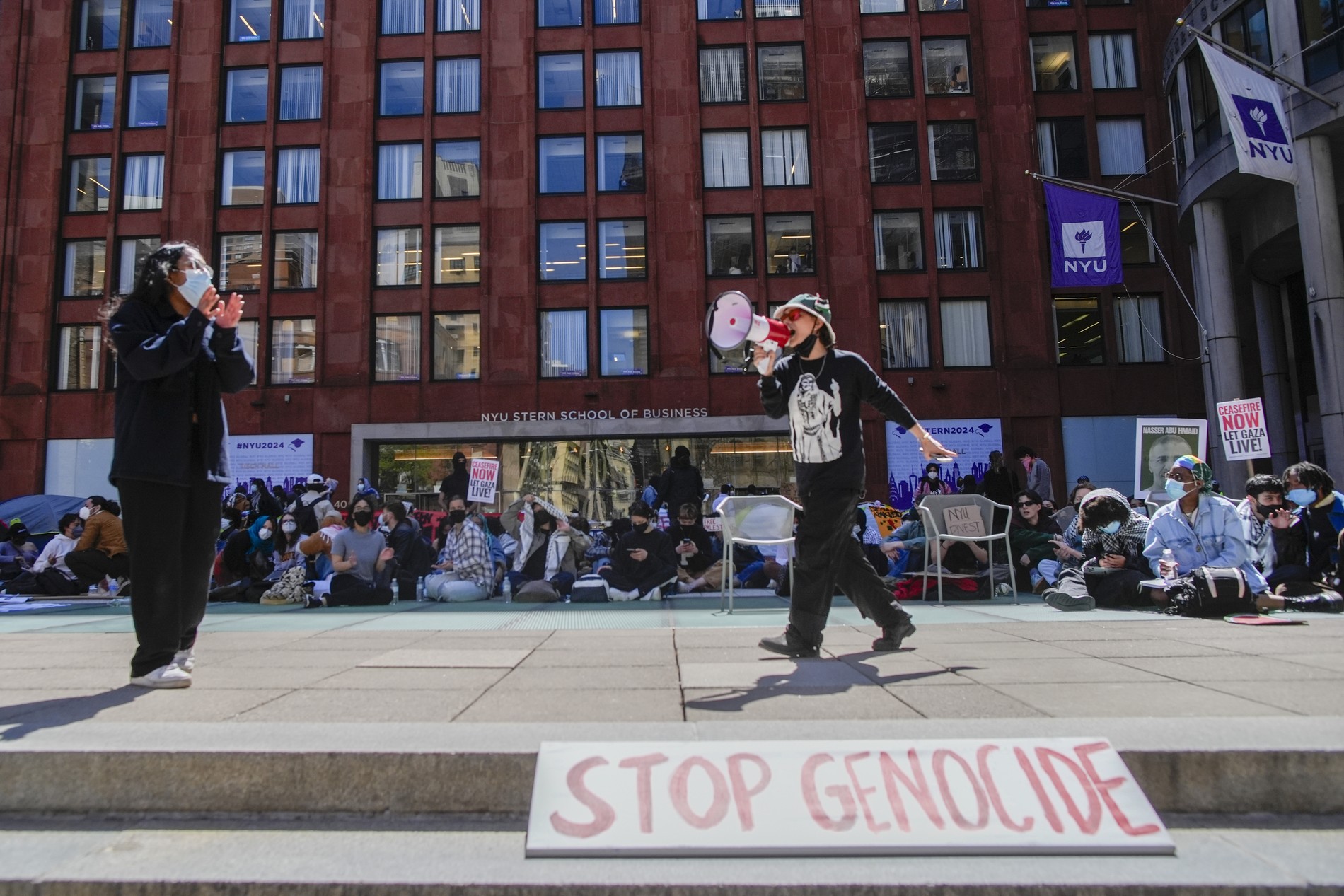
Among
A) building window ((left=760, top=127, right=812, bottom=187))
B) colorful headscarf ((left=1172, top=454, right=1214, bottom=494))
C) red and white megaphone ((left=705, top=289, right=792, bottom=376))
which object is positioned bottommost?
colorful headscarf ((left=1172, top=454, right=1214, bottom=494))

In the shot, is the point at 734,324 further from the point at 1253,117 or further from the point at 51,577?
the point at 1253,117

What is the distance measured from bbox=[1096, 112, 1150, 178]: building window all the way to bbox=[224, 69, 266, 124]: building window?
25.1 m

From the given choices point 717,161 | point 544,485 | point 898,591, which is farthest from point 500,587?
point 717,161

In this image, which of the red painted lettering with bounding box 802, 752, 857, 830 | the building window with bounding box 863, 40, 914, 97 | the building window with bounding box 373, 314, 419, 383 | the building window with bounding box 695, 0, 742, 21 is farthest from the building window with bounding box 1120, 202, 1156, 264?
the red painted lettering with bounding box 802, 752, 857, 830

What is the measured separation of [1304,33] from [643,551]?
17.3 meters

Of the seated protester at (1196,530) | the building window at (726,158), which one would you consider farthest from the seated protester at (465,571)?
the building window at (726,158)

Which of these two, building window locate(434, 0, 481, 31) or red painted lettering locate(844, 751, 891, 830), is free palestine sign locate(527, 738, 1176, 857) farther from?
building window locate(434, 0, 481, 31)

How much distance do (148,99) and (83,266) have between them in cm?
554

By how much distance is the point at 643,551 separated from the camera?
37.3 ft

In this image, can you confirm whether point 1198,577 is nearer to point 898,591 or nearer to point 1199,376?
point 898,591

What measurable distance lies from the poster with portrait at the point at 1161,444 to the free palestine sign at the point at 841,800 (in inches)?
457

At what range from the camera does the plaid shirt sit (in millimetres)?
11664

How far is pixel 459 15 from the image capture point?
88.4 feet

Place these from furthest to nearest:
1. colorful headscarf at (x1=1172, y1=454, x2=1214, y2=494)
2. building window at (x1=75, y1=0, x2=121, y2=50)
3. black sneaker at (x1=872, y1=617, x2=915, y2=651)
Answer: building window at (x1=75, y1=0, x2=121, y2=50), colorful headscarf at (x1=1172, y1=454, x2=1214, y2=494), black sneaker at (x1=872, y1=617, x2=915, y2=651)
